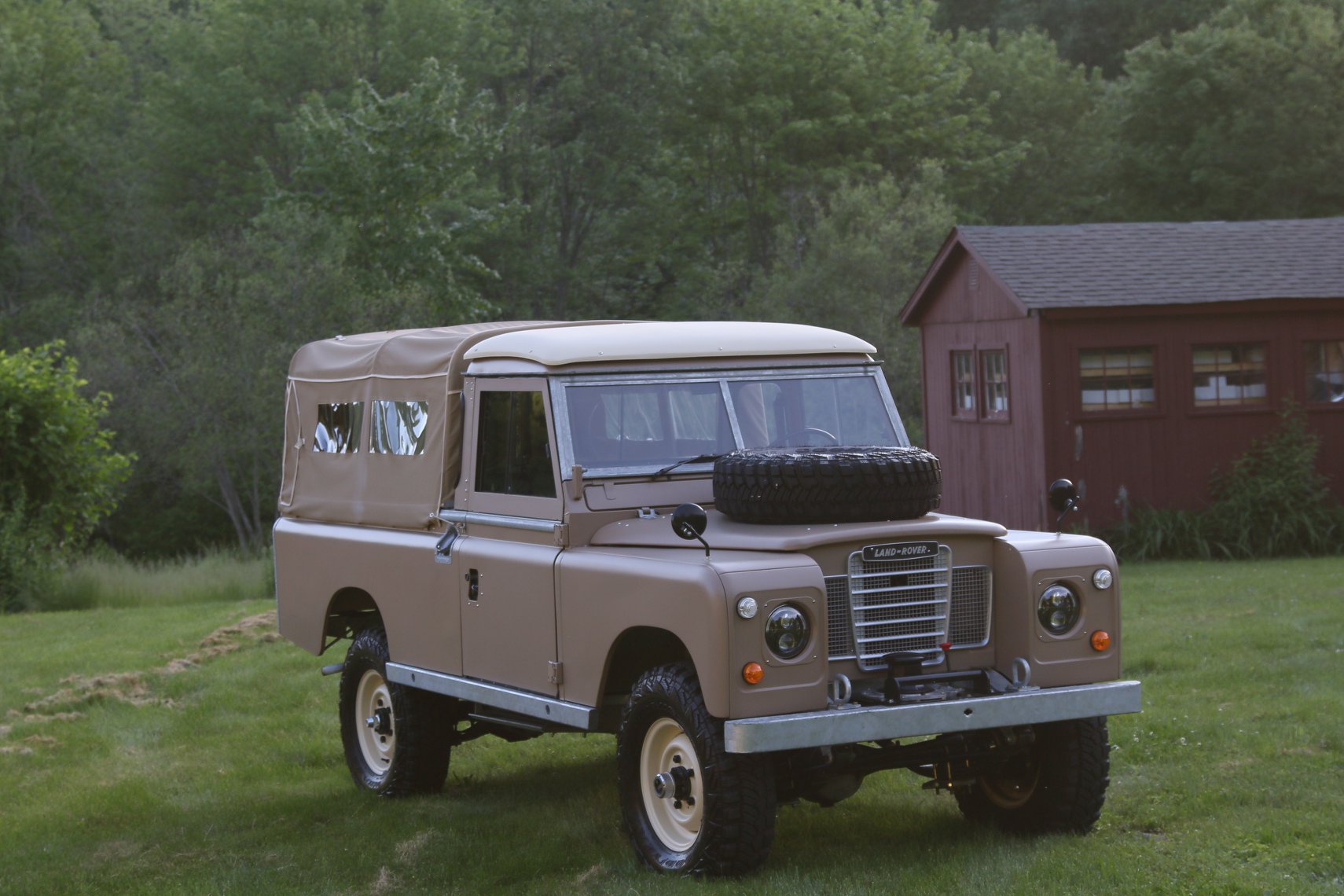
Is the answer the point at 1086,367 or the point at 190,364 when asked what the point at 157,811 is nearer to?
the point at 1086,367

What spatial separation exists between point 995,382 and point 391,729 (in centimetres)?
1435

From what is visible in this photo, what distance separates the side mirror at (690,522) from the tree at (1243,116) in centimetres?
3809

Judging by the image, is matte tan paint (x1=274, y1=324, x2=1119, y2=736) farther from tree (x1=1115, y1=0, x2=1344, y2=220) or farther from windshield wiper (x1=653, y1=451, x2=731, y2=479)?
tree (x1=1115, y1=0, x2=1344, y2=220)

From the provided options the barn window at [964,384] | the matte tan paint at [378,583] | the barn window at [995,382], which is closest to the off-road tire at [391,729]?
the matte tan paint at [378,583]

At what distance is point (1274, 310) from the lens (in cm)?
2077

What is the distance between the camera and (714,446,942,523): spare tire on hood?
6816 millimetres

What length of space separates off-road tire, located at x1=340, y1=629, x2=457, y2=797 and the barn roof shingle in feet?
42.1

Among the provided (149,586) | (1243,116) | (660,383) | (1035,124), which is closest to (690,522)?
(660,383)

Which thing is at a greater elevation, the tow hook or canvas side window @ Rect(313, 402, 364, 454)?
canvas side window @ Rect(313, 402, 364, 454)

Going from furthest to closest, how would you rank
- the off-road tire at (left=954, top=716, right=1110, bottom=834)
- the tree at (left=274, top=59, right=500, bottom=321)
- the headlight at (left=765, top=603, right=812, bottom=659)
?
the tree at (left=274, top=59, right=500, bottom=321) < the off-road tire at (left=954, top=716, right=1110, bottom=834) < the headlight at (left=765, top=603, right=812, bottom=659)

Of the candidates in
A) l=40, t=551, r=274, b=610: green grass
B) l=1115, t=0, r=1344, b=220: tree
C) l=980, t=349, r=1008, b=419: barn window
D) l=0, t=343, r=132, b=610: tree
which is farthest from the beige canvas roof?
l=1115, t=0, r=1344, b=220: tree

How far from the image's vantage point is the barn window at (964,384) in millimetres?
22547

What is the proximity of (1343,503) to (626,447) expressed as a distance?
15.9m

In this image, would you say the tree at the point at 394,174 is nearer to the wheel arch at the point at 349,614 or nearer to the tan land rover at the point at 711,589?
the wheel arch at the point at 349,614
